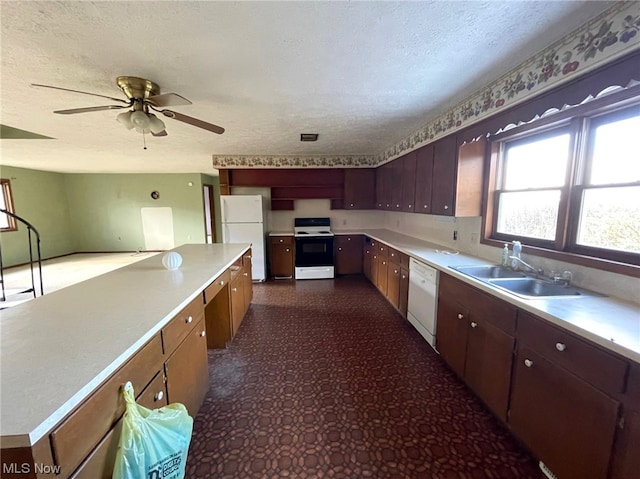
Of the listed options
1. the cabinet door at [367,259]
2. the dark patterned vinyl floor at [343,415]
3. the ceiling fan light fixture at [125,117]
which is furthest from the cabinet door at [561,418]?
the cabinet door at [367,259]

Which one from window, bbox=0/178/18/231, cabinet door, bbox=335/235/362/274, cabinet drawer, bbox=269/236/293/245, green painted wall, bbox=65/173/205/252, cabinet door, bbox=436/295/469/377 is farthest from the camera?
green painted wall, bbox=65/173/205/252

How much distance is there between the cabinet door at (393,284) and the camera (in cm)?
342

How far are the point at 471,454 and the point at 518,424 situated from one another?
12.6 inches

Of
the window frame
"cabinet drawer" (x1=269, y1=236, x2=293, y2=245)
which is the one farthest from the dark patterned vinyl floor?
"cabinet drawer" (x1=269, y1=236, x2=293, y2=245)

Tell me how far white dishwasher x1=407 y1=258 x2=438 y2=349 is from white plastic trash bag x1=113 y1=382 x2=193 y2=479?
7.05 feet

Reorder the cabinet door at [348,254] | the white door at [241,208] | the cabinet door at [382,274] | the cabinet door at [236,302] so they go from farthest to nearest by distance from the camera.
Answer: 1. the cabinet door at [348,254]
2. the white door at [241,208]
3. the cabinet door at [382,274]
4. the cabinet door at [236,302]

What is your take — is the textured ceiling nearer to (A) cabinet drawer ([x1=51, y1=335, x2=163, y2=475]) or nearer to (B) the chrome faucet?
(B) the chrome faucet

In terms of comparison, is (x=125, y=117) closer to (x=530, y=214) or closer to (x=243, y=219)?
(x=243, y=219)

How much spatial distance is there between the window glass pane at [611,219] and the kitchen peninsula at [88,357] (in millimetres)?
2568

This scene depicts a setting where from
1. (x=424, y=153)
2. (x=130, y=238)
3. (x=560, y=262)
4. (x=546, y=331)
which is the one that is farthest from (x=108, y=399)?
(x=130, y=238)

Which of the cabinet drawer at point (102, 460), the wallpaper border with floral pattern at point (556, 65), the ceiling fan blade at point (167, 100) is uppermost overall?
the wallpaper border with floral pattern at point (556, 65)

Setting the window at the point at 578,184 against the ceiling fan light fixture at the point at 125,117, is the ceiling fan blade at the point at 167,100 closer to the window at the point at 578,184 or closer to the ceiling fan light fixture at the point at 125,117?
the ceiling fan light fixture at the point at 125,117

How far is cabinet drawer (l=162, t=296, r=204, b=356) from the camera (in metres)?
1.37

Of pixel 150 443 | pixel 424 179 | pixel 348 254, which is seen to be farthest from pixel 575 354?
pixel 348 254
